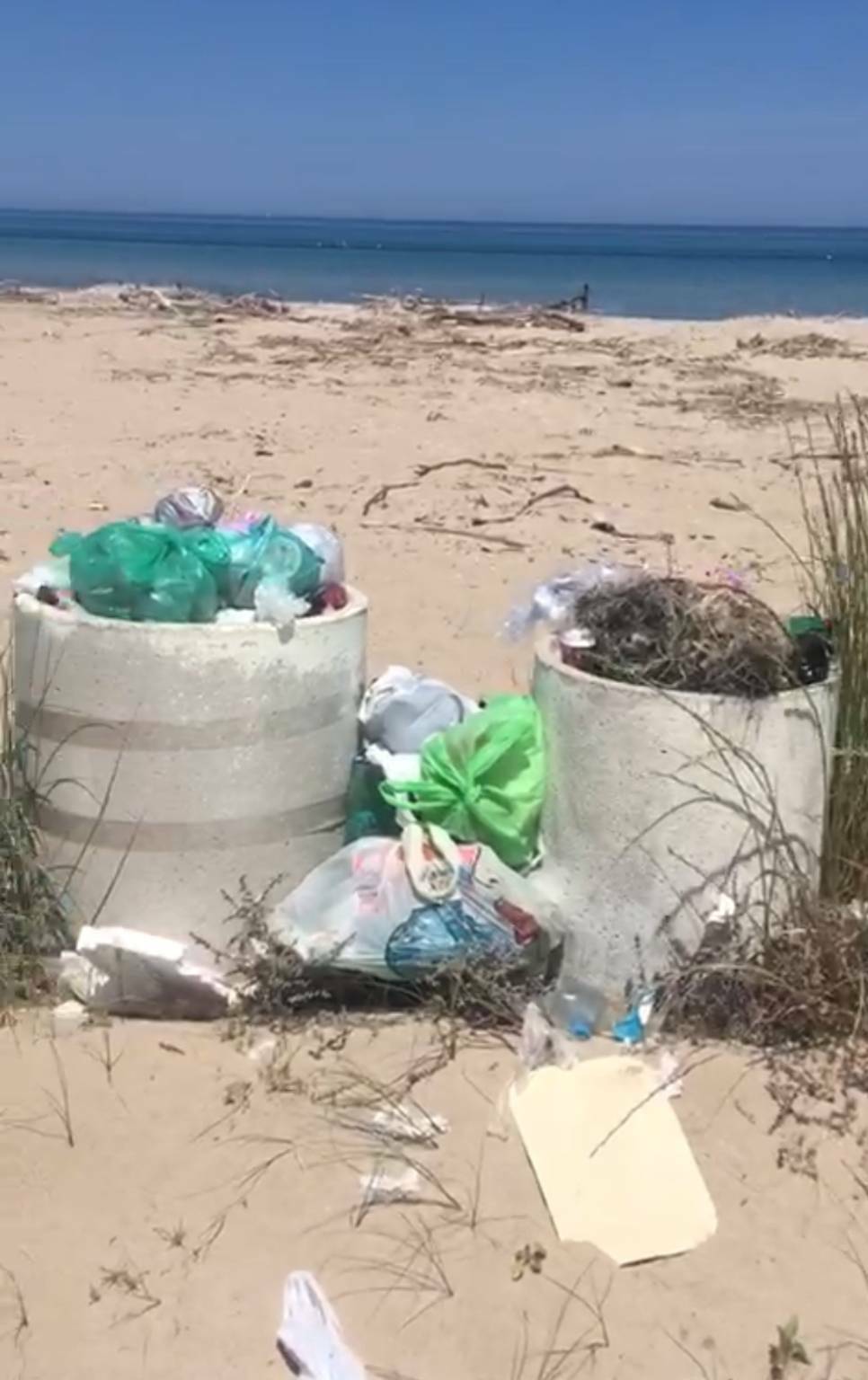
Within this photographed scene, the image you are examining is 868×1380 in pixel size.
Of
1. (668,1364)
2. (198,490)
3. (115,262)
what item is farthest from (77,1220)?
(115,262)

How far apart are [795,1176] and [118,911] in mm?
1457

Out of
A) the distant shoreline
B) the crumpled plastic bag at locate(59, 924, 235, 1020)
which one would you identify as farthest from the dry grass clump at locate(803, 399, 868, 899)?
the distant shoreline

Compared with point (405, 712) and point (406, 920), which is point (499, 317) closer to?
point (405, 712)

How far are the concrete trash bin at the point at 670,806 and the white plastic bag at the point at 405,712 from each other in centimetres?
48

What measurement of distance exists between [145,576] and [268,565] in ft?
0.93

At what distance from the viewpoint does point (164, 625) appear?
132 inches

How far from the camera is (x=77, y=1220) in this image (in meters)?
2.83

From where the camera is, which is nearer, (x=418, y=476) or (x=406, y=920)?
(x=406, y=920)

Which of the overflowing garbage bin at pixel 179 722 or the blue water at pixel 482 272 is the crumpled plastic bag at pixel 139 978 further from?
the blue water at pixel 482 272

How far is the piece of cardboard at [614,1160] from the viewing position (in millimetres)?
2852

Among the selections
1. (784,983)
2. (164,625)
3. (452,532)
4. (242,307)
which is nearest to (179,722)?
(164,625)

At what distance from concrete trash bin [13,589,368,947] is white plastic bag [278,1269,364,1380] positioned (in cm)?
97

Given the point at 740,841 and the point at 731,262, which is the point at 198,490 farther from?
the point at 731,262

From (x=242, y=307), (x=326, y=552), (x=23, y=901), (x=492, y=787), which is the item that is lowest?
(x=242, y=307)
